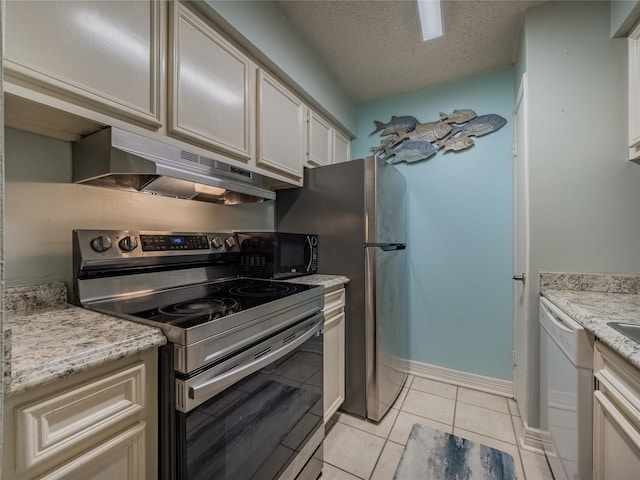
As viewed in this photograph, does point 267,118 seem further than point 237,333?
Yes

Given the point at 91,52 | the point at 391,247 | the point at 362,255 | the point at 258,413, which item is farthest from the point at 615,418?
the point at 91,52

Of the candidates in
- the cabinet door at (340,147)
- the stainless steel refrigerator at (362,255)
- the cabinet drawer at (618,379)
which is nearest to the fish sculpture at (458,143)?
the stainless steel refrigerator at (362,255)

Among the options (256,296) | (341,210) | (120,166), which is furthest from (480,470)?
(120,166)

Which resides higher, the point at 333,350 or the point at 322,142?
the point at 322,142

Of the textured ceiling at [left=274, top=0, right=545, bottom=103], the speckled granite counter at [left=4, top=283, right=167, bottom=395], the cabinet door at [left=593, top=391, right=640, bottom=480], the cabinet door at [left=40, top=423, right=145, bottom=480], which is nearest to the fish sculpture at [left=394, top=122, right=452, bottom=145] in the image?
the textured ceiling at [left=274, top=0, right=545, bottom=103]

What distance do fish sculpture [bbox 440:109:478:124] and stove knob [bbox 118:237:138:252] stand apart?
2389mm

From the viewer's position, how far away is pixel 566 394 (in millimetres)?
1098

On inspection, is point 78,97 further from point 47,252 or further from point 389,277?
point 389,277

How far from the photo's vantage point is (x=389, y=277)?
1942 millimetres

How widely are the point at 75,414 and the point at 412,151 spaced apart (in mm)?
2552

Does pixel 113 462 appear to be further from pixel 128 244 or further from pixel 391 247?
pixel 391 247

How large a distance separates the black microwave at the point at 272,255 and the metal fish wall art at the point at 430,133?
1.32 meters

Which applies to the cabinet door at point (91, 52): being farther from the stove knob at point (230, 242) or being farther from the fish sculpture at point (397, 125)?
the fish sculpture at point (397, 125)

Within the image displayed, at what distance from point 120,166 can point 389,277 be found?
5.29ft
